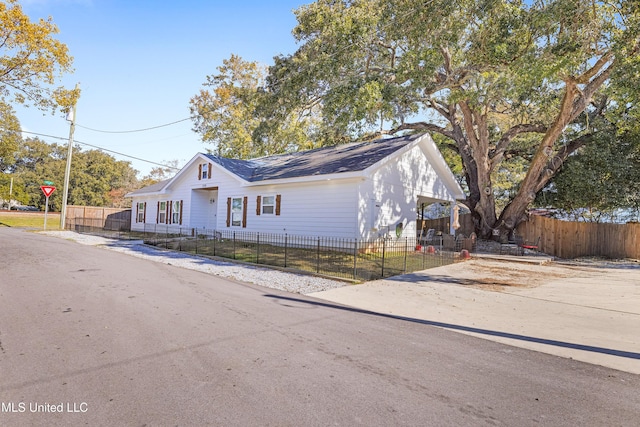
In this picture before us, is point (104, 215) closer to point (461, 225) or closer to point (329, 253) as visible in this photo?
point (329, 253)

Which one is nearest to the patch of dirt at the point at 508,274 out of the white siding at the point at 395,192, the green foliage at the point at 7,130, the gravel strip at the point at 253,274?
the white siding at the point at 395,192

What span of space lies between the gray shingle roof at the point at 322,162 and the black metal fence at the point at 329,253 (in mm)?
3259

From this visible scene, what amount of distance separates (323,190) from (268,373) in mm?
12892

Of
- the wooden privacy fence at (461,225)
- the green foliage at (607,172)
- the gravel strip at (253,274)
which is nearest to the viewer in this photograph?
the gravel strip at (253,274)

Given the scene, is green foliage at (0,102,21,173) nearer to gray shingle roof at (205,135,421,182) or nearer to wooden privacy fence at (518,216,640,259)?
gray shingle roof at (205,135,421,182)

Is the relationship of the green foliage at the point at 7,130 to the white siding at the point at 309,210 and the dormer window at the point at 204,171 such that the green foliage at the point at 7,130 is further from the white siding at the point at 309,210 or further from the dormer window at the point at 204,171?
the white siding at the point at 309,210

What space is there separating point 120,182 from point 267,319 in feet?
227

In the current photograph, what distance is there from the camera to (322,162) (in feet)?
59.2

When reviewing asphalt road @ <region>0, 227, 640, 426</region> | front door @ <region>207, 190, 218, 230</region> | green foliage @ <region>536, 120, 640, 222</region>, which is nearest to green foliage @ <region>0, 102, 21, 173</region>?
front door @ <region>207, 190, 218, 230</region>

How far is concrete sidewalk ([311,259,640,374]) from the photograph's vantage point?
17.2 ft

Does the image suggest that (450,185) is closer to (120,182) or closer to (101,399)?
(101,399)

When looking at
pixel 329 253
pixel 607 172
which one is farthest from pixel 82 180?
pixel 607 172

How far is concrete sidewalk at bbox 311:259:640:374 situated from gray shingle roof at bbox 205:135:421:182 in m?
6.38

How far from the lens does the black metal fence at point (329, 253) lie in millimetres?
11646
